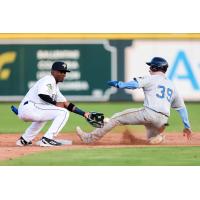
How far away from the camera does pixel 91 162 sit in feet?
32.2

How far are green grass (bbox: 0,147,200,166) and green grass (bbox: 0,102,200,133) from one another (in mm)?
1913

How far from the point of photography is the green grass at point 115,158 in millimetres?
9797

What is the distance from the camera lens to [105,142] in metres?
12.0

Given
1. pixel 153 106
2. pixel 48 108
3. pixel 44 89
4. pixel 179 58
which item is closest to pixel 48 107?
pixel 48 108

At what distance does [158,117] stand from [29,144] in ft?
6.33

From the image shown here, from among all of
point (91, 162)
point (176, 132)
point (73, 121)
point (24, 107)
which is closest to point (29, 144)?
point (24, 107)

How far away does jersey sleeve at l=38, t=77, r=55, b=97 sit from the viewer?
10953 millimetres

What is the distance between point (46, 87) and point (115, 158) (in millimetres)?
1573

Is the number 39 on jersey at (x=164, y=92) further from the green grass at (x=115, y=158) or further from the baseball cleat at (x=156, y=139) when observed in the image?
the green grass at (x=115, y=158)

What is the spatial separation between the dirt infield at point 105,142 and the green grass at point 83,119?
0.37 m

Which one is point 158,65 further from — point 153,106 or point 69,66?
point 69,66

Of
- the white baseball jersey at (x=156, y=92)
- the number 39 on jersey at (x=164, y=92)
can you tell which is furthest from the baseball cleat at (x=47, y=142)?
the number 39 on jersey at (x=164, y=92)
